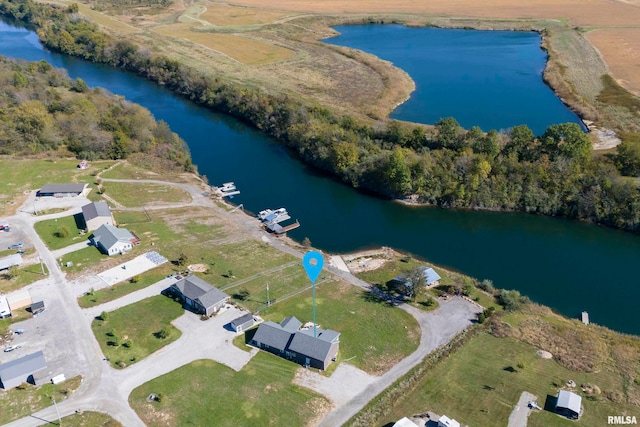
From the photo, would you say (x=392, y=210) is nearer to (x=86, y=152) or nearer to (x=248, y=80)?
(x=86, y=152)

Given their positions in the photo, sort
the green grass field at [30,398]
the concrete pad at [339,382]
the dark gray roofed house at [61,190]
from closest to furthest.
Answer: the green grass field at [30,398] → the concrete pad at [339,382] → the dark gray roofed house at [61,190]

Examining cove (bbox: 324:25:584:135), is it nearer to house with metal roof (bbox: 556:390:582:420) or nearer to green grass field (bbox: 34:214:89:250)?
green grass field (bbox: 34:214:89:250)

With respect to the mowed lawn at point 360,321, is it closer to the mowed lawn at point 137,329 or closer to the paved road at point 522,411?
the mowed lawn at point 137,329

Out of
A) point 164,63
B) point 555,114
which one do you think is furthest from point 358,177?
point 164,63

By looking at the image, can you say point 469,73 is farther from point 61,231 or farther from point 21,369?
point 21,369

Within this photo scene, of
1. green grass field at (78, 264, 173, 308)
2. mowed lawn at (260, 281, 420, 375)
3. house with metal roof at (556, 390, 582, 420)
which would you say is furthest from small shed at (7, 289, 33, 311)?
house with metal roof at (556, 390, 582, 420)

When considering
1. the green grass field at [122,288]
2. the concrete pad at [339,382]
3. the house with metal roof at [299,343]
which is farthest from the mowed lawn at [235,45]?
the concrete pad at [339,382]

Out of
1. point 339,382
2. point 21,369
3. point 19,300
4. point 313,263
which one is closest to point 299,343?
point 339,382
